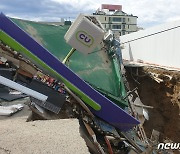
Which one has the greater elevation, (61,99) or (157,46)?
(157,46)

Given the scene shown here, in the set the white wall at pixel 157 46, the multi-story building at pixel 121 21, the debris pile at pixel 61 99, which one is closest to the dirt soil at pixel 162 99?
the white wall at pixel 157 46

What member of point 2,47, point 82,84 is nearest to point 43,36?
point 2,47

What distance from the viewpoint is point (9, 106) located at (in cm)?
404

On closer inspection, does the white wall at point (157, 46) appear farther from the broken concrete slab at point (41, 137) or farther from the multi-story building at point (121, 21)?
the multi-story building at point (121, 21)

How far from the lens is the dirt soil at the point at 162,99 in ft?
26.5

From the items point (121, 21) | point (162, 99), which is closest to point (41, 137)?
point (162, 99)

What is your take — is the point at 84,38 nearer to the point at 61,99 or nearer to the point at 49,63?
the point at 49,63

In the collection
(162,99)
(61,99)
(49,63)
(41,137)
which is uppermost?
(49,63)

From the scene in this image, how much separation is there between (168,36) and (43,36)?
17.9 ft

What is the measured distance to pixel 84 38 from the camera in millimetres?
4301

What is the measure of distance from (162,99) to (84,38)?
517 centimetres

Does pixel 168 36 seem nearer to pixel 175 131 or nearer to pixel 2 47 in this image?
pixel 175 131

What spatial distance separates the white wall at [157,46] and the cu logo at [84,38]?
18.1 ft

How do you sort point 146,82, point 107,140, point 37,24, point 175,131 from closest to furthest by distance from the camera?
point 107,140 < point 37,24 < point 175,131 < point 146,82
